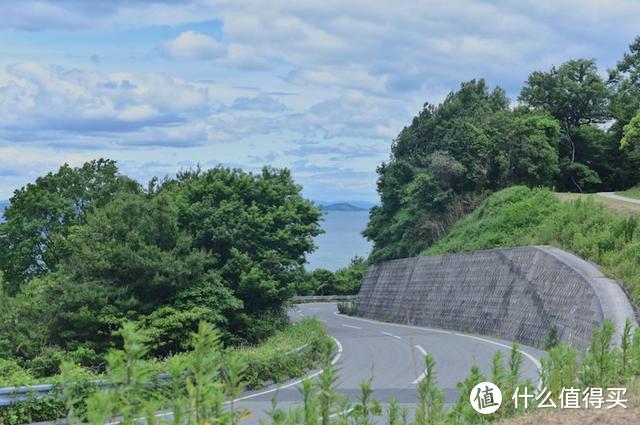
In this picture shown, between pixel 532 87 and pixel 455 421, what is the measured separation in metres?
48.3

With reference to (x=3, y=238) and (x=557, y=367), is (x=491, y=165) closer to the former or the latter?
(x=3, y=238)

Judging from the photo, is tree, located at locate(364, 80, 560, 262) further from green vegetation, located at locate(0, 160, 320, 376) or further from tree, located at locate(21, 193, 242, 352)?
tree, located at locate(21, 193, 242, 352)

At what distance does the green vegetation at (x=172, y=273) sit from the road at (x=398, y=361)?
12.9 feet

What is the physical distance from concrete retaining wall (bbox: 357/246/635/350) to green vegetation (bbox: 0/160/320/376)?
662 cm

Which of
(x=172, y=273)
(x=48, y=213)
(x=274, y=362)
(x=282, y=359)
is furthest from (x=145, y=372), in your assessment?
(x=48, y=213)

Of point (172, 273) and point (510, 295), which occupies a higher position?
point (172, 273)

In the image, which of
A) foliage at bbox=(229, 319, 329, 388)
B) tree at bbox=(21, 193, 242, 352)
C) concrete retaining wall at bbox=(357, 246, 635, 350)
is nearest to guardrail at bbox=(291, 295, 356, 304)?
concrete retaining wall at bbox=(357, 246, 635, 350)

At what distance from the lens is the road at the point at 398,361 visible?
16.3 meters

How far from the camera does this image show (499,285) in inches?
1246

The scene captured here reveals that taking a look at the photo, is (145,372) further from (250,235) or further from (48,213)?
(48,213)

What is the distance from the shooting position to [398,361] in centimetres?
2248

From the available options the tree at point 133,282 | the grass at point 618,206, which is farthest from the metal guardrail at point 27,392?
the grass at point 618,206

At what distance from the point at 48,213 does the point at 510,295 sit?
88.5 feet

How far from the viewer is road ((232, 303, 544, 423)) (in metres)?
16.3
